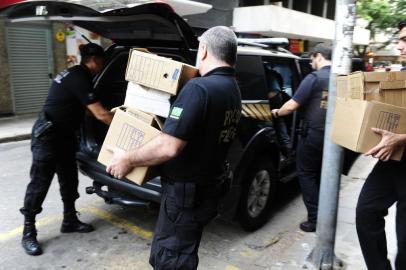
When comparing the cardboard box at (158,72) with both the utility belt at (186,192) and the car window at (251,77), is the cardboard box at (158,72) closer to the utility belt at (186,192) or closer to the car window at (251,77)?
the utility belt at (186,192)

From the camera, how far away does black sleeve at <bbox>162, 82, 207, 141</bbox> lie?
204cm

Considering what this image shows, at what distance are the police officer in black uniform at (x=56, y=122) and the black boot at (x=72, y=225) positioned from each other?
373 mm

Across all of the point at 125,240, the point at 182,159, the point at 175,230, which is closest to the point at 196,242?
the point at 175,230

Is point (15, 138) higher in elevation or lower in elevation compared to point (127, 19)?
lower

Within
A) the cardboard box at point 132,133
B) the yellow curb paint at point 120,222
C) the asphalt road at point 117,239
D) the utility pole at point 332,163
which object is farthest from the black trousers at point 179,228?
the yellow curb paint at point 120,222

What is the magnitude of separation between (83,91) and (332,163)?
213 cm

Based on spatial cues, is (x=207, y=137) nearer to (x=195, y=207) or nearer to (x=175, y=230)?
(x=195, y=207)

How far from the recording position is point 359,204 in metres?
2.69

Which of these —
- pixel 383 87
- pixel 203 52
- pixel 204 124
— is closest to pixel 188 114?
pixel 204 124

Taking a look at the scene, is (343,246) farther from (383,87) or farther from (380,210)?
(383,87)

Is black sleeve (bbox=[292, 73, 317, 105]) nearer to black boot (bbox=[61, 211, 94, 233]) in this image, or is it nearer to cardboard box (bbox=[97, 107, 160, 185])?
cardboard box (bbox=[97, 107, 160, 185])

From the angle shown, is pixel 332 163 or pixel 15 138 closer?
pixel 332 163

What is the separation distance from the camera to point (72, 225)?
3.83 meters

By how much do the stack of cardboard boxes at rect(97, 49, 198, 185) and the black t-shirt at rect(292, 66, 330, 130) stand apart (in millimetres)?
1773
